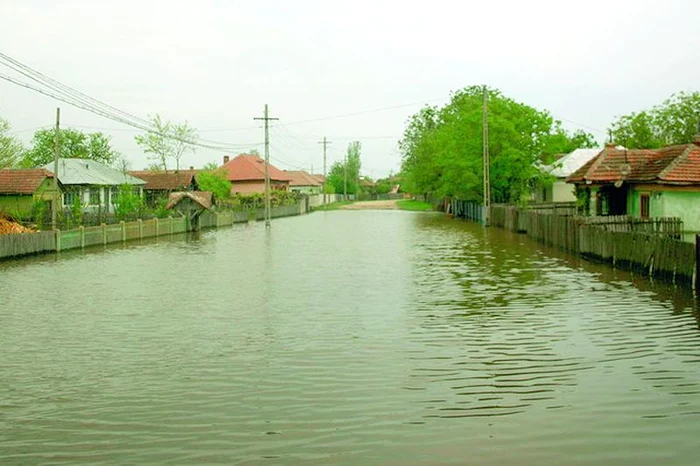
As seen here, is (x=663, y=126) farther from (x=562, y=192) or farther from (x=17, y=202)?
(x=17, y=202)

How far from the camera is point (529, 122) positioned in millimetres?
60875

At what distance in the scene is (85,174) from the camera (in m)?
69.7

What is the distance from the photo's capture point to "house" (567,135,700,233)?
112 ft

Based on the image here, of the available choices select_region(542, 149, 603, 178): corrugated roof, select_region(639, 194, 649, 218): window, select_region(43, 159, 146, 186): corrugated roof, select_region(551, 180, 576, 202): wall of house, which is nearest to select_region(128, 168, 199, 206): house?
select_region(43, 159, 146, 186): corrugated roof

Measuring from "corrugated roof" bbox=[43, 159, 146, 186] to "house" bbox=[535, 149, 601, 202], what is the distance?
117ft

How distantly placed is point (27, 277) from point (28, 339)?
12.4 metres

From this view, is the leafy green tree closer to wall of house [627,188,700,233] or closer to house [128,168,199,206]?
house [128,168,199,206]

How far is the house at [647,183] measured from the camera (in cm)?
3412

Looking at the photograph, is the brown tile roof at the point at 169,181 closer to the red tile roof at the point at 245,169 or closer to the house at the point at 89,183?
the house at the point at 89,183

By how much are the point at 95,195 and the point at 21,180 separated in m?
11.0

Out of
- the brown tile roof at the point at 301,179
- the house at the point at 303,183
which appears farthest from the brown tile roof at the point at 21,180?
the brown tile roof at the point at 301,179

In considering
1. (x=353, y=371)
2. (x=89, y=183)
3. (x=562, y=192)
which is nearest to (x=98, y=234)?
(x=89, y=183)

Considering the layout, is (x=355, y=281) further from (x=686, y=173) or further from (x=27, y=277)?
(x=686, y=173)

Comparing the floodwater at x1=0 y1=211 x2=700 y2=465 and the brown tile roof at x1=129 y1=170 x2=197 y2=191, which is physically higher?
the brown tile roof at x1=129 y1=170 x2=197 y2=191
